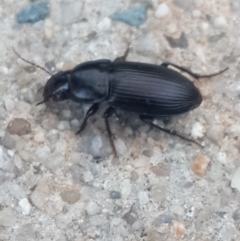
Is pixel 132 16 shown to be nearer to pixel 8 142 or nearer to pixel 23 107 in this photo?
pixel 23 107

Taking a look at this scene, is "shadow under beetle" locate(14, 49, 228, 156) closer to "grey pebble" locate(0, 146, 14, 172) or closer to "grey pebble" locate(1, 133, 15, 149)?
"grey pebble" locate(1, 133, 15, 149)

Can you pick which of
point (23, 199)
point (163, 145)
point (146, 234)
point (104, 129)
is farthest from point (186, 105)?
point (23, 199)

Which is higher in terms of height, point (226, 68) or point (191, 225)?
point (226, 68)

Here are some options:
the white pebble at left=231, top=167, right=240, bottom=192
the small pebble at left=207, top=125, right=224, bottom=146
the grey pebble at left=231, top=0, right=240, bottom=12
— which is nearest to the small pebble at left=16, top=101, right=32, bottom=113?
the small pebble at left=207, top=125, right=224, bottom=146

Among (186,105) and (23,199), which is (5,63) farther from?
(186,105)

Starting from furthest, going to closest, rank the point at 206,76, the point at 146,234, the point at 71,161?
the point at 206,76
the point at 71,161
the point at 146,234

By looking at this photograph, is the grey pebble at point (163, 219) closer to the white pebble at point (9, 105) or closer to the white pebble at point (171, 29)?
the white pebble at point (9, 105)

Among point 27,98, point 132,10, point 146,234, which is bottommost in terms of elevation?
point 146,234
